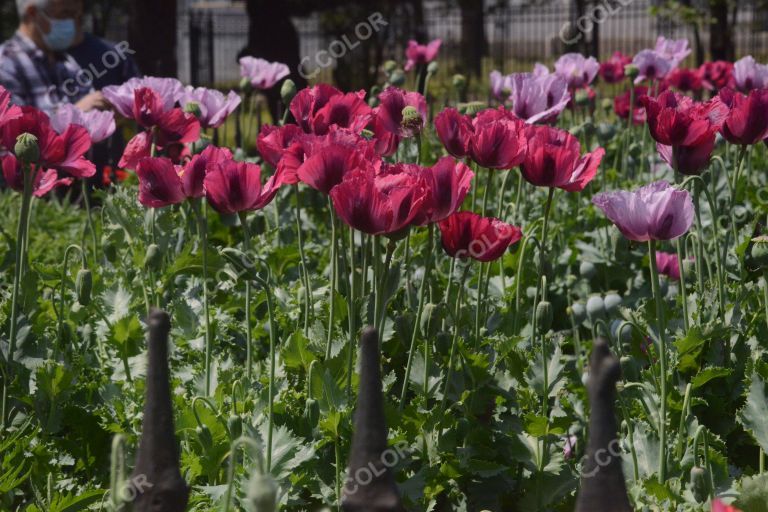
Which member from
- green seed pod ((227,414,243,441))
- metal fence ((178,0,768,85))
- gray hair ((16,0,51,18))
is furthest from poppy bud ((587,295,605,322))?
metal fence ((178,0,768,85))

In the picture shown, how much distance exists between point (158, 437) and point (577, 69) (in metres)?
2.79

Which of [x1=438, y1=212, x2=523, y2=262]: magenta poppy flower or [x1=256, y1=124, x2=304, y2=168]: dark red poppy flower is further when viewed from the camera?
[x1=256, y1=124, x2=304, y2=168]: dark red poppy flower

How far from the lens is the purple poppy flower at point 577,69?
11.6ft

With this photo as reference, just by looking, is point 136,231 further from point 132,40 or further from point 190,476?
point 132,40

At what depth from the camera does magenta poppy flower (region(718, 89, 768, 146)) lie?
6.66 feet

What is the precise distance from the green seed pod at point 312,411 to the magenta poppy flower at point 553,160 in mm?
528

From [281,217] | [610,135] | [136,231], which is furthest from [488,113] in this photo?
[610,135]

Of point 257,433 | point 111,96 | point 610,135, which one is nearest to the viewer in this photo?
point 257,433

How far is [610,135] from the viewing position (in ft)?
11.8

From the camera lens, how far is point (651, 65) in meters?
3.74

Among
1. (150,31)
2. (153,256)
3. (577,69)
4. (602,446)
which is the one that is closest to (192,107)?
(153,256)

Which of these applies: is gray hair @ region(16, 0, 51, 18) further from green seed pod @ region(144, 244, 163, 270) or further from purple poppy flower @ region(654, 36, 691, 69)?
green seed pod @ region(144, 244, 163, 270)

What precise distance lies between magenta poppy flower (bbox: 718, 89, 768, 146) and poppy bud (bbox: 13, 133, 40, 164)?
123 centimetres

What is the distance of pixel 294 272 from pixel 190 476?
1.17 metres
